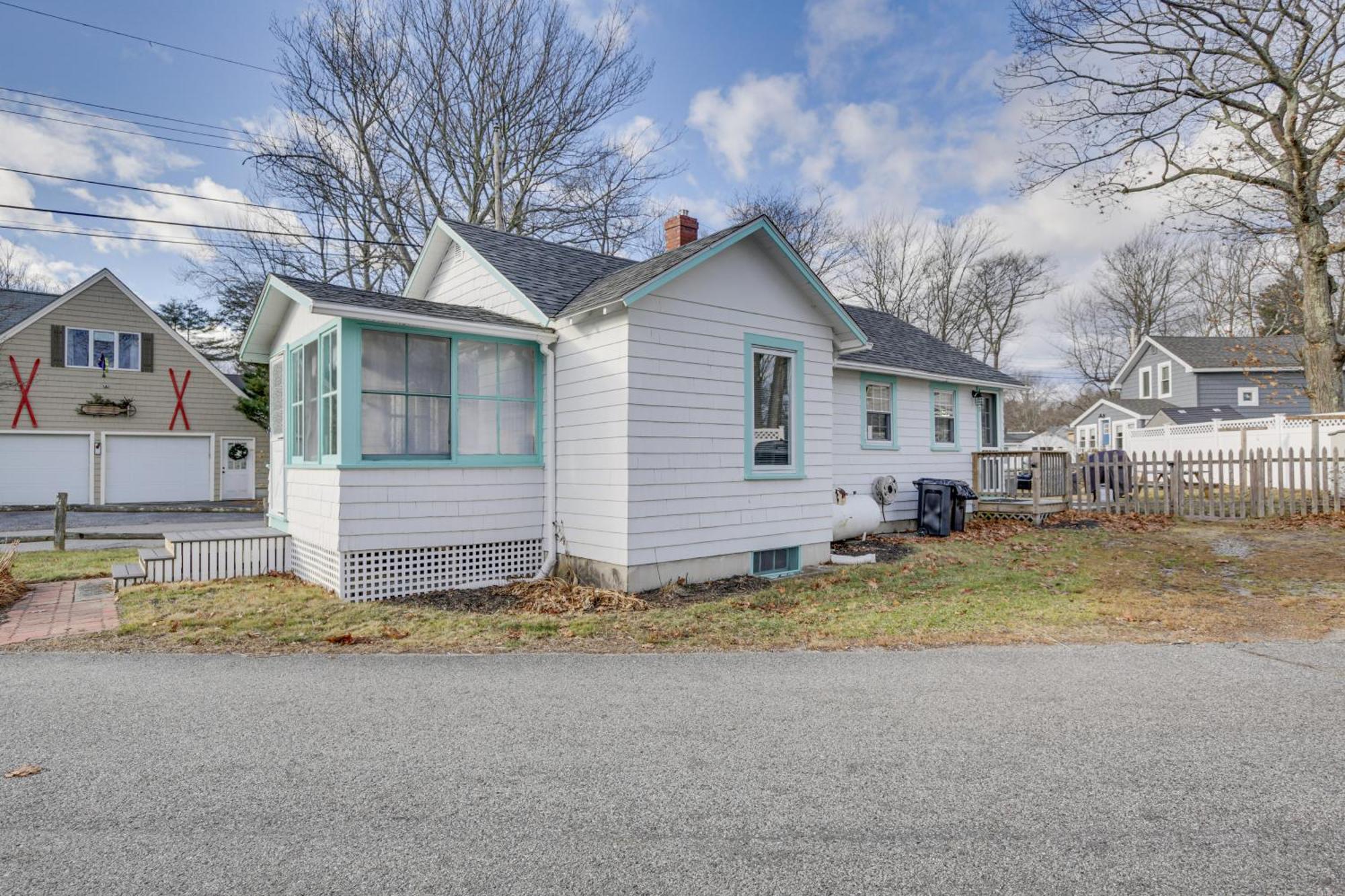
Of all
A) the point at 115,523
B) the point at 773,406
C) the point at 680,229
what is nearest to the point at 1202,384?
the point at 680,229

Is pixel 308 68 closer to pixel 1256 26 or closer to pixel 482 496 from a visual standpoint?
pixel 482 496

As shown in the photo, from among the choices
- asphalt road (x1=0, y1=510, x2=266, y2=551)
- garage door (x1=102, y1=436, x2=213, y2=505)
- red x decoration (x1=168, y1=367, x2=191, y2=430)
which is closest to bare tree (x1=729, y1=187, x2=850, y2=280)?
red x decoration (x1=168, y1=367, x2=191, y2=430)

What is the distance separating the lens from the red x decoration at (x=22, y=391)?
770 inches

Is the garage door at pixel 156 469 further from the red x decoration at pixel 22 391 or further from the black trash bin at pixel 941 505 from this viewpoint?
the black trash bin at pixel 941 505

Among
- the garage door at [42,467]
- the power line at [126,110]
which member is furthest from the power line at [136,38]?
the garage door at [42,467]

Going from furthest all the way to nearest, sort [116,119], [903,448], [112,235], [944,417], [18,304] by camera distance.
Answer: [18,304] → [112,235] → [116,119] → [944,417] → [903,448]

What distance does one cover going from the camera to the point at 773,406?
31.2ft

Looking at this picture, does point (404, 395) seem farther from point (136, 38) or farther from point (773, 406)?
point (136, 38)

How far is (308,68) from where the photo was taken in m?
20.7

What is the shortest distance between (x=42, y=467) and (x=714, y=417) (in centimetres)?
2149

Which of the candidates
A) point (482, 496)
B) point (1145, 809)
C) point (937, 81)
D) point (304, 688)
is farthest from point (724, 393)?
point (937, 81)

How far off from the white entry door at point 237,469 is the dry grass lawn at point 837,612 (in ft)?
54.0

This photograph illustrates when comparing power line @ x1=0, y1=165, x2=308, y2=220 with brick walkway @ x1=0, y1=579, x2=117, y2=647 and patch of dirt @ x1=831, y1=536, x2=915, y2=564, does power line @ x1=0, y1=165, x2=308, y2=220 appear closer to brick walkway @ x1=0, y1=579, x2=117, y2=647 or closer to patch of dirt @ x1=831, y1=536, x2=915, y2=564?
brick walkway @ x1=0, y1=579, x2=117, y2=647

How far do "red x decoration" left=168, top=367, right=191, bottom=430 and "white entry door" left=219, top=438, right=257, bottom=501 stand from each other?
1154 mm
